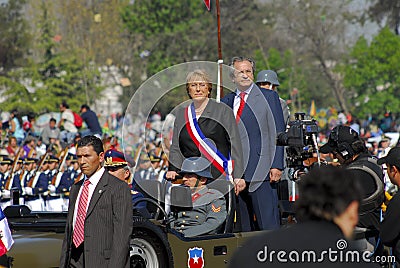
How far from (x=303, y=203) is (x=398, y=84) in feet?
180

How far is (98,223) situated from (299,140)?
2804 mm

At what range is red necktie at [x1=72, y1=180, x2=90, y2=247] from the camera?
6914 millimetres

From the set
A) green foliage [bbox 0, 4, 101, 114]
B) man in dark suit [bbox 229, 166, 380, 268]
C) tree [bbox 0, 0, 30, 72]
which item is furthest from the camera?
tree [bbox 0, 0, 30, 72]

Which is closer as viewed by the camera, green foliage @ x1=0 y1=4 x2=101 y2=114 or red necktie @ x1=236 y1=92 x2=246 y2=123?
red necktie @ x1=236 y1=92 x2=246 y2=123

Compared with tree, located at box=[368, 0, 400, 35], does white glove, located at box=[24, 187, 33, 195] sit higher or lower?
lower

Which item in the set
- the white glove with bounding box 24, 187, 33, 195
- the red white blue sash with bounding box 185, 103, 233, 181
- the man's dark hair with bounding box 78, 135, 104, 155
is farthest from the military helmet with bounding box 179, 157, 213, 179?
the white glove with bounding box 24, 187, 33, 195

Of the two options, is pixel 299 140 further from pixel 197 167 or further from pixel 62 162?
pixel 62 162

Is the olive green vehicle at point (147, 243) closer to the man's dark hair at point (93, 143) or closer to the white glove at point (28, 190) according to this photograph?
the man's dark hair at point (93, 143)

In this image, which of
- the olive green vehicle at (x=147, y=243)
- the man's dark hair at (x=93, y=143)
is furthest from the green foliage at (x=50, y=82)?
the man's dark hair at (x=93, y=143)

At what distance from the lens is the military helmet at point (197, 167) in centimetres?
916

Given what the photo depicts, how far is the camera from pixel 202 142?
31.0 ft

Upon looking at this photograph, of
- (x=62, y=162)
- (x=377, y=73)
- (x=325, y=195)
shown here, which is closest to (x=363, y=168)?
(x=325, y=195)

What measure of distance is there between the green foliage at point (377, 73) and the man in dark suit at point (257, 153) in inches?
1879

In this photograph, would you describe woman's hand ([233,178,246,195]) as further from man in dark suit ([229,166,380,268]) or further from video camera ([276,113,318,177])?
man in dark suit ([229,166,380,268])
